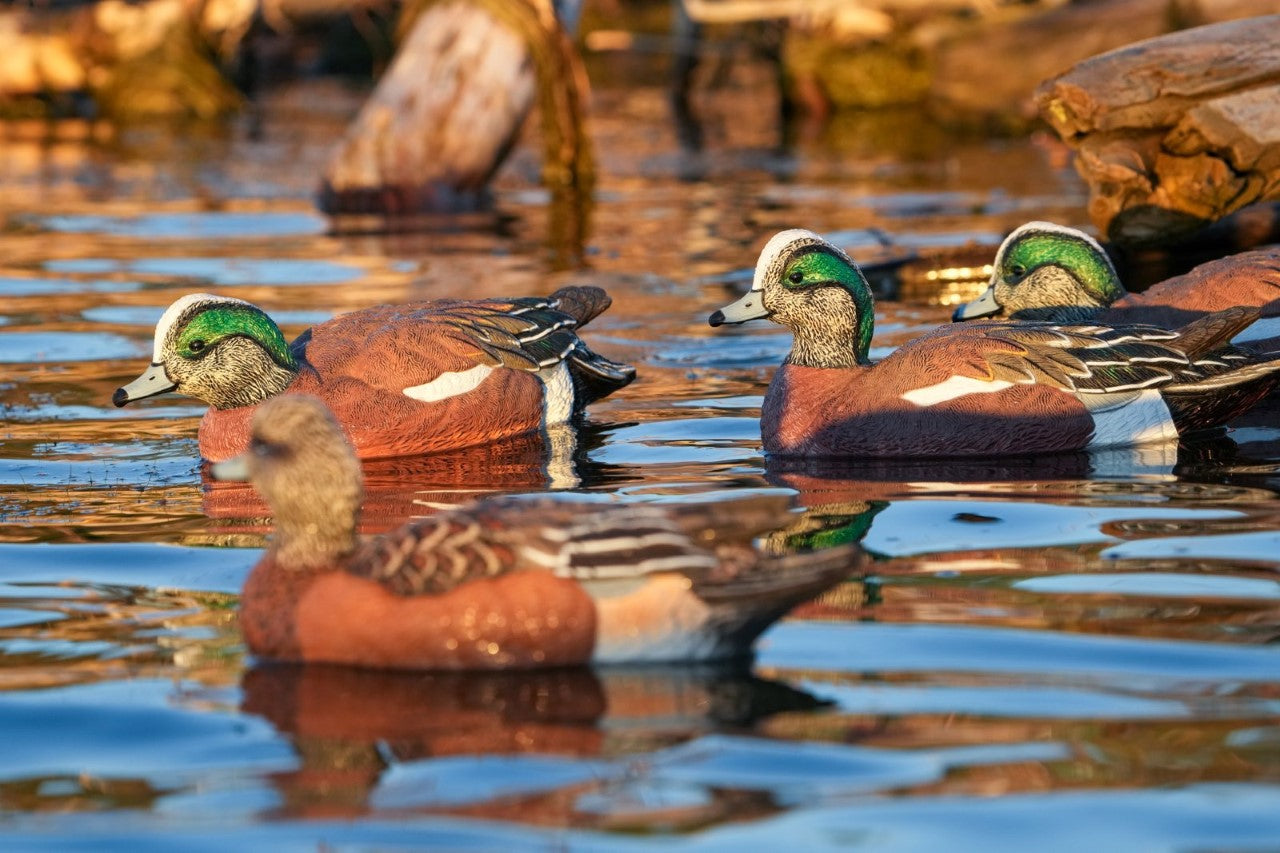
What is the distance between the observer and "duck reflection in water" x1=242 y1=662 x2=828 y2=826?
4527 mm

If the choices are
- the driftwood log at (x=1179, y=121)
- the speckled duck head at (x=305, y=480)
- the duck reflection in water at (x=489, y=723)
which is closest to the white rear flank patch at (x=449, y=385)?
the speckled duck head at (x=305, y=480)

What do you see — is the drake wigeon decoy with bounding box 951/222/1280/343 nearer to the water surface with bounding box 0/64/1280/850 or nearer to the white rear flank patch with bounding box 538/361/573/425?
the water surface with bounding box 0/64/1280/850

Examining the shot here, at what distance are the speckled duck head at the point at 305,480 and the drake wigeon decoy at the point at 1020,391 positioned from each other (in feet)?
10.9

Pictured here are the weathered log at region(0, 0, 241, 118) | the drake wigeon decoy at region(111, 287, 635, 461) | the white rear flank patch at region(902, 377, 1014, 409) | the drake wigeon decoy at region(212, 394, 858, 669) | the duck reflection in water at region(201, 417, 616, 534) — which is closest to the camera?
the drake wigeon decoy at region(212, 394, 858, 669)

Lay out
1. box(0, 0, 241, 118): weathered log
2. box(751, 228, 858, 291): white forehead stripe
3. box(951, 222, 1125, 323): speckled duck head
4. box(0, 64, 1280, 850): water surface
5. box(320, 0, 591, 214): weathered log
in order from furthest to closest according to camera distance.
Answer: box(0, 0, 241, 118): weathered log < box(320, 0, 591, 214): weathered log < box(951, 222, 1125, 323): speckled duck head < box(751, 228, 858, 291): white forehead stripe < box(0, 64, 1280, 850): water surface

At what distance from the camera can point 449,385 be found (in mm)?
9148

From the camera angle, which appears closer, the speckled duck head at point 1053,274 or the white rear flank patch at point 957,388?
the white rear flank patch at point 957,388

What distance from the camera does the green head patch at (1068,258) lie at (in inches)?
389

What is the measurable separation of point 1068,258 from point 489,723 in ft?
18.6

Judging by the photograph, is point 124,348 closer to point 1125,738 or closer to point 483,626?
point 483,626

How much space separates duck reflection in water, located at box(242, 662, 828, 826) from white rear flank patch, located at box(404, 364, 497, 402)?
358 cm

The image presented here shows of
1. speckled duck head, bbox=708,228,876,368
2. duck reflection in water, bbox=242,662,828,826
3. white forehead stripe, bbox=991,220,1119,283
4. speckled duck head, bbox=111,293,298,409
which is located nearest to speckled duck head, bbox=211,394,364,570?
duck reflection in water, bbox=242,662,828,826

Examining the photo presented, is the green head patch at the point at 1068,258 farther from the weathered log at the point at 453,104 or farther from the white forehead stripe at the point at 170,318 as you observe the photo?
the weathered log at the point at 453,104

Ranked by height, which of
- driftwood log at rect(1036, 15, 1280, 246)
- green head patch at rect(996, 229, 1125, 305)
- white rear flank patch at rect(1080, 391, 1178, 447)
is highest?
driftwood log at rect(1036, 15, 1280, 246)
